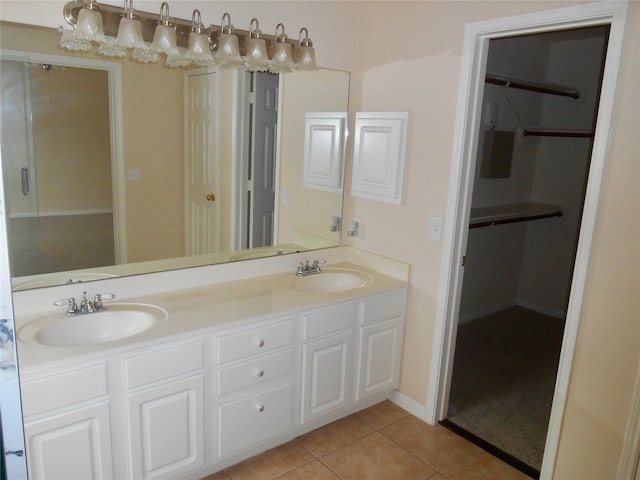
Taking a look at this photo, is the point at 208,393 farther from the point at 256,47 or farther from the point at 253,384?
the point at 256,47

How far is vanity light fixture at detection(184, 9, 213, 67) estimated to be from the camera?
215cm

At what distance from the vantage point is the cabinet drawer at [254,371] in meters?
2.09

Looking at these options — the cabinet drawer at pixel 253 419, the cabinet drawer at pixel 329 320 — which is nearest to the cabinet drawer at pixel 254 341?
the cabinet drawer at pixel 329 320

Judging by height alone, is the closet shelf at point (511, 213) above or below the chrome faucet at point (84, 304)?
above

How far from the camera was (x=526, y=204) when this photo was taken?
14.3 ft

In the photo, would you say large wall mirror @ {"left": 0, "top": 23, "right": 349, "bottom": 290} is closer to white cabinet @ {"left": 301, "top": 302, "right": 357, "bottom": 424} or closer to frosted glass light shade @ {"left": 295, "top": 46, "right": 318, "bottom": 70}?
frosted glass light shade @ {"left": 295, "top": 46, "right": 318, "bottom": 70}

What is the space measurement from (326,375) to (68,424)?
3.95ft

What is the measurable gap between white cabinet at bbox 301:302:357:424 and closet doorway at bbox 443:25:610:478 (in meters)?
1.04

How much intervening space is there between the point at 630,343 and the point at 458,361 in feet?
5.42

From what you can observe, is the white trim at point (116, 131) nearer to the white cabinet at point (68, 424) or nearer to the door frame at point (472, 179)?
the white cabinet at point (68, 424)

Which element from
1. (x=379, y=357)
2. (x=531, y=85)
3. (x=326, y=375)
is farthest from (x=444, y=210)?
(x=531, y=85)

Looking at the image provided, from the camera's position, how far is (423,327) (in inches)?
107

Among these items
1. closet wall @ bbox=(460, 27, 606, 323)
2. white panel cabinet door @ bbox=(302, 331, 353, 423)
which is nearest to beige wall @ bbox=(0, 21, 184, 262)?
white panel cabinet door @ bbox=(302, 331, 353, 423)

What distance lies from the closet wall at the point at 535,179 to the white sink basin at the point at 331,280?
1.47m
